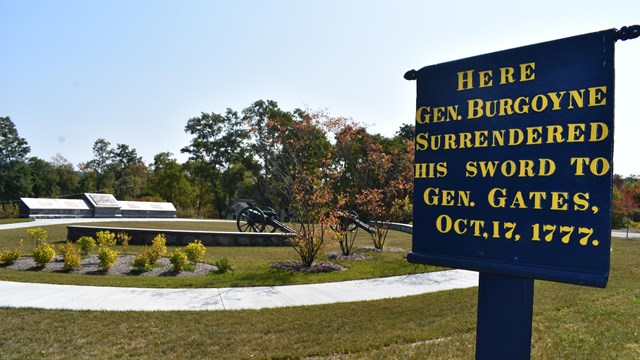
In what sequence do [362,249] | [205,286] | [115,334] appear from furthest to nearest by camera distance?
[362,249], [205,286], [115,334]

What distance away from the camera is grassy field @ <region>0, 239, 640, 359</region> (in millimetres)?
4809

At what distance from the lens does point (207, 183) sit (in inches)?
2012

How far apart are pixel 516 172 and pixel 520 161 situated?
0.08 meters

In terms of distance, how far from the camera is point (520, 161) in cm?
279

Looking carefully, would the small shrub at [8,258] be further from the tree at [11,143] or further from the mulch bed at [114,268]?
the tree at [11,143]

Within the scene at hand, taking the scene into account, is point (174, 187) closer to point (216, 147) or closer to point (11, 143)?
point (216, 147)

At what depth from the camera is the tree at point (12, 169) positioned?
48469 millimetres

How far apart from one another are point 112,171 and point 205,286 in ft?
224

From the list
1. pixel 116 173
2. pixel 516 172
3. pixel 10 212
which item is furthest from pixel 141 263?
pixel 116 173

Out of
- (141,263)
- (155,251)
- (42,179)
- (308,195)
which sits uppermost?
(42,179)

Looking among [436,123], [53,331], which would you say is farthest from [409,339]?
[53,331]

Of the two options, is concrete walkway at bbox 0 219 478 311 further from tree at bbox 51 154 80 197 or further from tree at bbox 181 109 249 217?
tree at bbox 51 154 80 197

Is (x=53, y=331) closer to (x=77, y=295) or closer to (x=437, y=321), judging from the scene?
(x=77, y=295)

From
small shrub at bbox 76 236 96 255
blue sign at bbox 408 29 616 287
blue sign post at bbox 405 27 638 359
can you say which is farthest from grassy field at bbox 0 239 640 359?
small shrub at bbox 76 236 96 255
